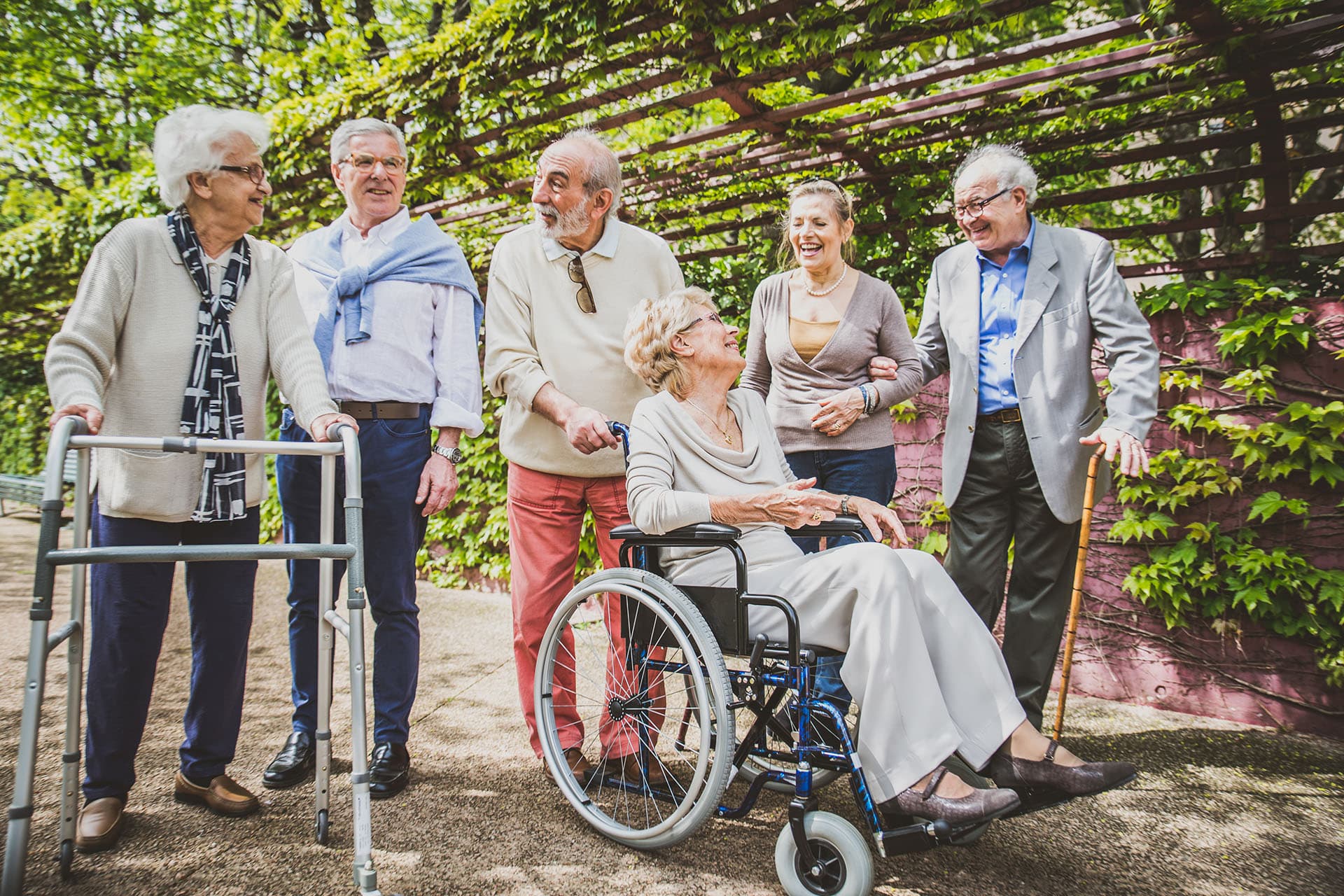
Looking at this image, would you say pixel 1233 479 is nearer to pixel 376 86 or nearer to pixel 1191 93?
pixel 1191 93

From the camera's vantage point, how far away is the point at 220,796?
2.14 metres

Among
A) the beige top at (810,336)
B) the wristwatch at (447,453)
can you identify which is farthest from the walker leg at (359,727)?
the beige top at (810,336)

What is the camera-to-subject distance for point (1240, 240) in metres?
3.42

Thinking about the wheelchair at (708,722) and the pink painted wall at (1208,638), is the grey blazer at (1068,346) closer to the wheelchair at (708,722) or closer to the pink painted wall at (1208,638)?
the wheelchair at (708,722)

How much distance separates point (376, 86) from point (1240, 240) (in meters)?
4.49

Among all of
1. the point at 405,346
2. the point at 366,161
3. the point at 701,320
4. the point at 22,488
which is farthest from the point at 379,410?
the point at 22,488

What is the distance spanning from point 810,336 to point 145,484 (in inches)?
76.3

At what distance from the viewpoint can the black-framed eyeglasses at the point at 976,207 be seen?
2.49 m

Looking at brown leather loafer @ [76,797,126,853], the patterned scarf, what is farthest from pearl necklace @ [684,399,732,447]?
brown leather loafer @ [76,797,126,853]

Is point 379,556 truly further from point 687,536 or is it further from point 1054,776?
point 1054,776

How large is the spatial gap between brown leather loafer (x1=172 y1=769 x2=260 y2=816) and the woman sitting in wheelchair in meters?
1.22

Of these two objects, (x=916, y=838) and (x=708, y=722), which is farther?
(x=708, y=722)

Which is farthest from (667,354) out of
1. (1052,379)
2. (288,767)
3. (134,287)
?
(288,767)

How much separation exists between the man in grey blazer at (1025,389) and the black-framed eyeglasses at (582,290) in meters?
1.13
